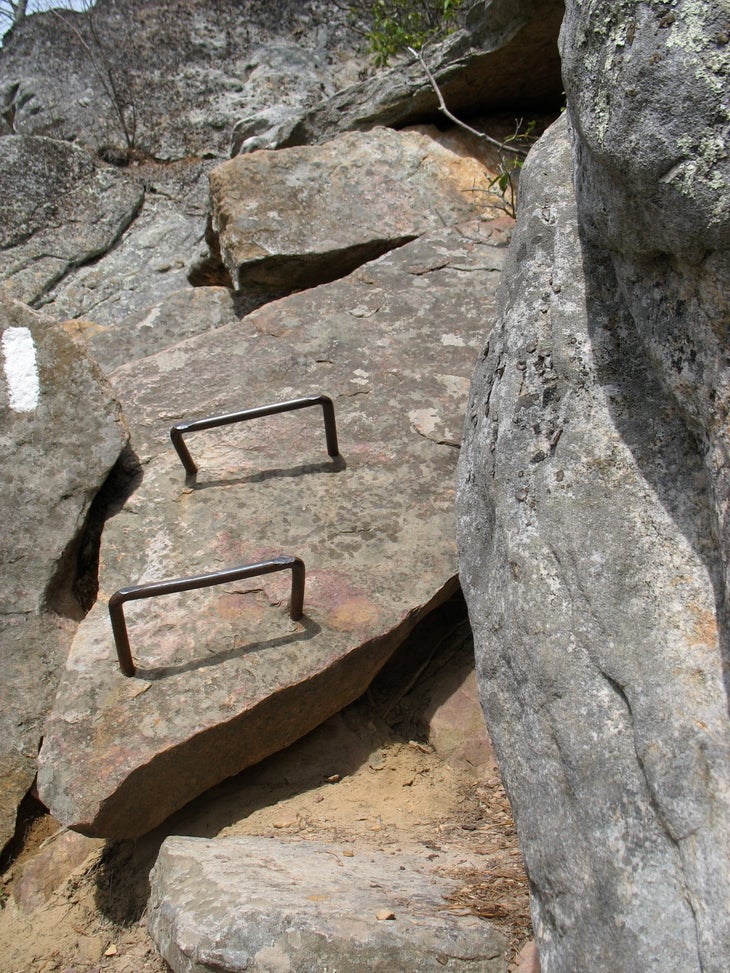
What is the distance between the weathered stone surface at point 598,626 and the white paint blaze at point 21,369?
4.60 ft

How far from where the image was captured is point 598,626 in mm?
1380

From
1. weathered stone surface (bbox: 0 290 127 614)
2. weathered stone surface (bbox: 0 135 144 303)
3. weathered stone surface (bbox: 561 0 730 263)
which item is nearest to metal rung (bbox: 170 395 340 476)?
weathered stone surface (bbox: 0 290 127 614)

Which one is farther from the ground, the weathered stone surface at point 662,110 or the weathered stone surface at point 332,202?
the weathered stone surface at point 662,110

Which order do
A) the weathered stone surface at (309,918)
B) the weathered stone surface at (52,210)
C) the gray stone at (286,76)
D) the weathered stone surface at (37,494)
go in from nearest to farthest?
the weathered stone surface at (309,918) < the weathered stone surface at (37,494) < the weathered stone surface at (52,210) < the gray stone at (286,76)

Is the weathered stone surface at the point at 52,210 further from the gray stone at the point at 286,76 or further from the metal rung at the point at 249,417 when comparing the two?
the metal rung at the point at 249,417

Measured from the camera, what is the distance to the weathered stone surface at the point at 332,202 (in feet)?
11.8

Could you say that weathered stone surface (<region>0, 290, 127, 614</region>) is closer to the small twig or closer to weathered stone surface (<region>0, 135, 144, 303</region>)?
the small twig

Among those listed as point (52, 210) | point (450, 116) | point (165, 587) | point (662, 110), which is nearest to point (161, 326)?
point (450, 116)

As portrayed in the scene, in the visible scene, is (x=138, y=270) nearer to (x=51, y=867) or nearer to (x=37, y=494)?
(x=37, y=494)

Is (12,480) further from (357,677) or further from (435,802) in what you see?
(435,802)

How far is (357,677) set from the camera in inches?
82.7

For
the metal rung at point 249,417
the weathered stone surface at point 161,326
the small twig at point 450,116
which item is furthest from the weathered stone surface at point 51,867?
the small twig at point 450,116

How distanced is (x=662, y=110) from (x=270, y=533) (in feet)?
4.84

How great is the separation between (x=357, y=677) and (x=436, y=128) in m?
3.00
